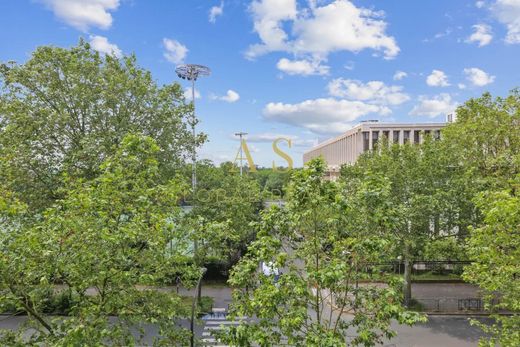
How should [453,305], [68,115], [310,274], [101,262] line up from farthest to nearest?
1. [453,305]
2. [68,115]
3. [101,262]
4. [310,274]

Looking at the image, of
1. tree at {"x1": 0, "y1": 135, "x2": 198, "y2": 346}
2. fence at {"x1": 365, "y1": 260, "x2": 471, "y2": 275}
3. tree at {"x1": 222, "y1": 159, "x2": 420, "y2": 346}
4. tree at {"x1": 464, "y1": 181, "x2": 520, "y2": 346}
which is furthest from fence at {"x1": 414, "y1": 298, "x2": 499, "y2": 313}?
tree at {"x1": 0, "y1": 135, "x2": 198, "y2": 346}

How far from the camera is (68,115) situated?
53.5ft

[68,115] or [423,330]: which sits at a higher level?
[68,115]

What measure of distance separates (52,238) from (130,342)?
237cm

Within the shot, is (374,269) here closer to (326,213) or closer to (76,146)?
(326,213)

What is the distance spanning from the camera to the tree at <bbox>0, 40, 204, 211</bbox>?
1587 cm

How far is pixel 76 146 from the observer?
17.1m

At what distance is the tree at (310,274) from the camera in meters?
6.44

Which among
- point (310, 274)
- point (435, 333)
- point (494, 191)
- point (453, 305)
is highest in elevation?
point (494, 191)

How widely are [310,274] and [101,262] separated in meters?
3.94

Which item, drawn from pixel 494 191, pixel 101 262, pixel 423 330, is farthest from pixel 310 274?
pixel 423 330

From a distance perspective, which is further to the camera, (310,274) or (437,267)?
(437,267)

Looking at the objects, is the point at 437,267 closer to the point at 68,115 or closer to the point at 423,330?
the point at 423,330

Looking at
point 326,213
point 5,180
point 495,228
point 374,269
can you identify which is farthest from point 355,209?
point 5,180
